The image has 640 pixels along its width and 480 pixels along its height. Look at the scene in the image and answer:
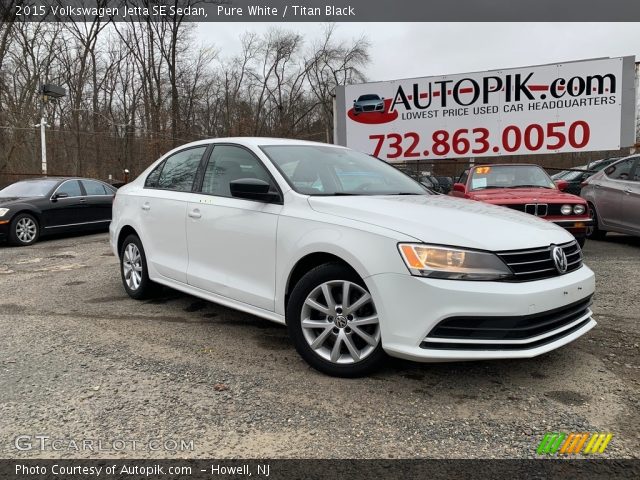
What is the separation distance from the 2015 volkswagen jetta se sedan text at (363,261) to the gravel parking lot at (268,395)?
0.29m

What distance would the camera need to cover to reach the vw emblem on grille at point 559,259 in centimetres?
302

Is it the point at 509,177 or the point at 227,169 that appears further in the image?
the point at 509,177

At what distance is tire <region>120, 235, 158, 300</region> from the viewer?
4.97m

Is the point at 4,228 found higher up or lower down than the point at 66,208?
lower down

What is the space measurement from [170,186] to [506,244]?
10.4 feet

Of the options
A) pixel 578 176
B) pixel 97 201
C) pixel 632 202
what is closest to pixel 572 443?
pixel 632 202

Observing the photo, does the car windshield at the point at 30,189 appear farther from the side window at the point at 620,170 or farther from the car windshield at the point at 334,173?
the side window at the point at 620,170

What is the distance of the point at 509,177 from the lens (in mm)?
7867

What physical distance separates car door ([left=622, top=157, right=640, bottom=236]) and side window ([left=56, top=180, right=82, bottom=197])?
1048 centimetres

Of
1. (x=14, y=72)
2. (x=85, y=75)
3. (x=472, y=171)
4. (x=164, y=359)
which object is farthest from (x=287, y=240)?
(x=85, y=75)

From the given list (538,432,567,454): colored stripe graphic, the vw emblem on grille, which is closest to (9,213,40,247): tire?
the vw emblem on grille

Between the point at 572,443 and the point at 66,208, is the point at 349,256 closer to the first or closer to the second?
the point at 572,443

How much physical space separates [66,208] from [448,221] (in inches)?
378
